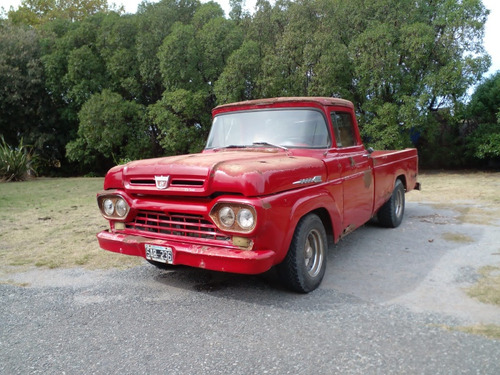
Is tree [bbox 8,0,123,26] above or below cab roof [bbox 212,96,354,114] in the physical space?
above

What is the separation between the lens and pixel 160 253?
3676 mm

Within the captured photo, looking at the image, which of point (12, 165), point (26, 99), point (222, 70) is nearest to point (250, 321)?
point (222, 70)

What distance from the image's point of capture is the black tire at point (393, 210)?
20.7 feet

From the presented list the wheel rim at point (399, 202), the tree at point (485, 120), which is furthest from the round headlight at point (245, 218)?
the tree at point (485, 120)

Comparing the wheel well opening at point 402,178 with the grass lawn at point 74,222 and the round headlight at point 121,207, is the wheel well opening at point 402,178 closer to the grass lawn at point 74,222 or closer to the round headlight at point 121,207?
the grass lawn at point 74,222

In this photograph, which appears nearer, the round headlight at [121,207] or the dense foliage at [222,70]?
the round headlight at [121,207]

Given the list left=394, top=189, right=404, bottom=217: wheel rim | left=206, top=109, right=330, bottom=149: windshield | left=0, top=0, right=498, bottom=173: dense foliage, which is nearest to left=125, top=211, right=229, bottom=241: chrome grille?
left=206, top=109, right=330, bottom=149: windshield

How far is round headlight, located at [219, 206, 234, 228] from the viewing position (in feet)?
11.0

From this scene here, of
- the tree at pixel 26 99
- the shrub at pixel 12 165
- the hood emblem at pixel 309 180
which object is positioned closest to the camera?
the hood emblem at pixel 309 180

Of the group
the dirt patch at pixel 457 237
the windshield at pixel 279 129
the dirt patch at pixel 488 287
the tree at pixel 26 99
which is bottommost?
the dirt patch at pixel 488 287

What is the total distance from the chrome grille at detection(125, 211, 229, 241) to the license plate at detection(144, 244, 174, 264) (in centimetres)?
18

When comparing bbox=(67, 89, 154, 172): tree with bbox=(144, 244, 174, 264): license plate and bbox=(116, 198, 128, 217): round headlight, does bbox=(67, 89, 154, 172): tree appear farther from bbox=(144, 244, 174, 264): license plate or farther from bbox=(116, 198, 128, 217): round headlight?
bbox=(144, 244, 174, 264): license plate

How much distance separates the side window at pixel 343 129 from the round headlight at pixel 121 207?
2374mm

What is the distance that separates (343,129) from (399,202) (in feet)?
7.62
